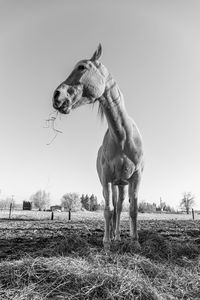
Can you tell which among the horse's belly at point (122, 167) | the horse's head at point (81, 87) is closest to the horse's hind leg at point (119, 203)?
the horse's belly at point (122, 167)

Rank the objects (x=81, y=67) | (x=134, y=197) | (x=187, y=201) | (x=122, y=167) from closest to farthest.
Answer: (x=81, y=67) < (x=122, y=167) < (x=134, y=197) < (x=187, y=201)

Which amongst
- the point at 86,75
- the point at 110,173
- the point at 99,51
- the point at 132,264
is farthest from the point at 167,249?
the point at 99,51

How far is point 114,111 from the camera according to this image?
3705 mm

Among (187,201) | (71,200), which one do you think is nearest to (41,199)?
(71,200)

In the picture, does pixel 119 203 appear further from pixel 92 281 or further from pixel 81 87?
pixel 92 281

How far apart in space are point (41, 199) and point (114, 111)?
95.1 metres

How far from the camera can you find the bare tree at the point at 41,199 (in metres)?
90.0

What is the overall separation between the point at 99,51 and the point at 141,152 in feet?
6.68

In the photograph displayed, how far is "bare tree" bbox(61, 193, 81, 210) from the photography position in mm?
87356

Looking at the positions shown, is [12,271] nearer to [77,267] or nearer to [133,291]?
[77,267]

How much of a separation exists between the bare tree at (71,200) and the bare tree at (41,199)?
744 cm

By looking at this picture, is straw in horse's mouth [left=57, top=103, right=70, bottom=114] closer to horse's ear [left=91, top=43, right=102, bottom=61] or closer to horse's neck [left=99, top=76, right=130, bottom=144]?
horse's neck [left=99, top=76, right=130, bottom=144]

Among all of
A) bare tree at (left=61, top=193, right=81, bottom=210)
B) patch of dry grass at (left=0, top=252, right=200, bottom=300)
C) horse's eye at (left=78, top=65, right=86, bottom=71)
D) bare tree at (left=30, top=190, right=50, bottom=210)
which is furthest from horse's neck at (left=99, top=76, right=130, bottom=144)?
bare tree at (left=30, top=190, right=50, bottom=210)

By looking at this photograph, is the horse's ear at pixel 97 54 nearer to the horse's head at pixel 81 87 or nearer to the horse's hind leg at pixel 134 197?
the horse's head at pixel 81 87
